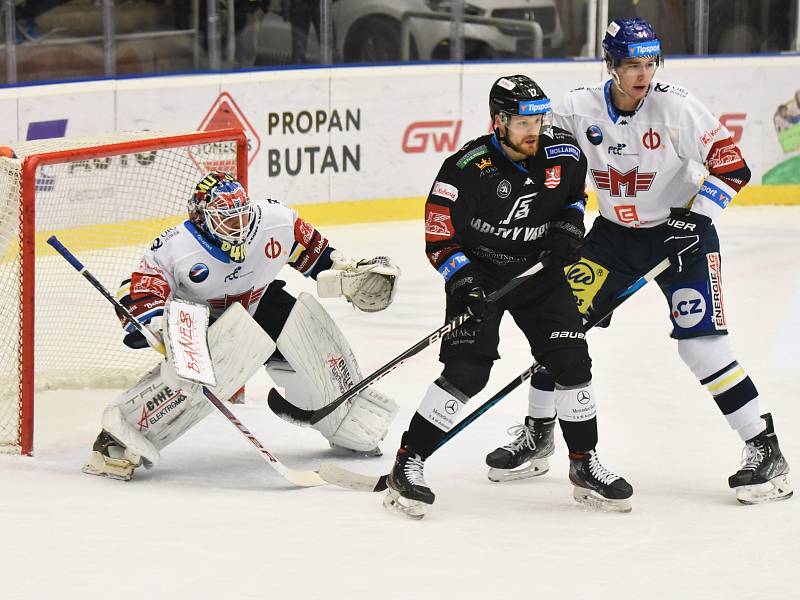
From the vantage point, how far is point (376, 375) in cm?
382

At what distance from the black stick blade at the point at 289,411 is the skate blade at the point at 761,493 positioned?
122cm

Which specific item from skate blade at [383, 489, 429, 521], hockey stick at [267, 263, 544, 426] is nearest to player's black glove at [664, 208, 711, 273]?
hockey stick at [267, 263, 544, 426]

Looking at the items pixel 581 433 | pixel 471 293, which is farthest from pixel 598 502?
pixel 471 293

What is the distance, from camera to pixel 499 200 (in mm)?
3549

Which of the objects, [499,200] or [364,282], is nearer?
[499,200]

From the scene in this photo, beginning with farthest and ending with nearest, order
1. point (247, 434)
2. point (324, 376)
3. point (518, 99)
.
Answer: point (324, 376), point (247, 434), point (518, 99)

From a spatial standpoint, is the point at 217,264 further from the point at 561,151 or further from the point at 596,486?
the point at 596,486

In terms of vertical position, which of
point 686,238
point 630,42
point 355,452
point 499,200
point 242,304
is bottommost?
point 355,452

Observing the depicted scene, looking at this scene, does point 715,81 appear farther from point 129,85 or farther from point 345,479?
point 345,479

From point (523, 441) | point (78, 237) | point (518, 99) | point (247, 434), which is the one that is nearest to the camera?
point (518, 99)

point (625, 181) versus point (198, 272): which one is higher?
point (625, 181)

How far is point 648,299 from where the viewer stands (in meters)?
6.43

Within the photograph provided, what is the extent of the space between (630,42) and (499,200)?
560mm

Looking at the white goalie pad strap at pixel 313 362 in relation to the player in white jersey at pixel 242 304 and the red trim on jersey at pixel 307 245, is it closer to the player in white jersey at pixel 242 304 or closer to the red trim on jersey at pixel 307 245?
the player in white jersey at pixel 242 304
